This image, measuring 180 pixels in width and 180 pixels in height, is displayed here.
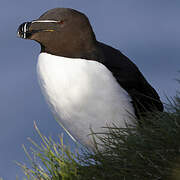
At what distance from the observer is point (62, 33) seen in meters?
4.90

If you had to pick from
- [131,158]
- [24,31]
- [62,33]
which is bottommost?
[131,158]

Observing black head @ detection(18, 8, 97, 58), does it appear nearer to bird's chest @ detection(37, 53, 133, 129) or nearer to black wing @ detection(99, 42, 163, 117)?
bird's chest @ detection(37, 53, 133, 129)

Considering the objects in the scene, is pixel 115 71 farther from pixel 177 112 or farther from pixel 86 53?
pixel 177 112

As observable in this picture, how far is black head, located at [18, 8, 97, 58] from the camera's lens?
4887mm

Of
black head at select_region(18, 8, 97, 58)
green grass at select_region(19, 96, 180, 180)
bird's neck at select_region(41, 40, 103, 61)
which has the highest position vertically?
black head at select_region(18, 8, 97, 58)

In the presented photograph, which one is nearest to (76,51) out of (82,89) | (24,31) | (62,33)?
(62,33)

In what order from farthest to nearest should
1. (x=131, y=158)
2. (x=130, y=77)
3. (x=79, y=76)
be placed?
1. (x=130, y=77)
2. (x=79, y=76)
3. (x=131, y=158)

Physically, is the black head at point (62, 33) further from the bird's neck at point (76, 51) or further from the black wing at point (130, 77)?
the black wing at point (130, 77)

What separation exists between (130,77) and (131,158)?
1714 mm

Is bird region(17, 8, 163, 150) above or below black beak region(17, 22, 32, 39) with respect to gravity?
below

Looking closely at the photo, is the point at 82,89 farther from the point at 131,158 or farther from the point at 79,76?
the point at 131,158

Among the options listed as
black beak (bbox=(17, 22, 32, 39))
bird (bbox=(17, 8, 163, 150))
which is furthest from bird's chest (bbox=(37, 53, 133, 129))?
black beak (bbox=(17, 22, 32, 39))

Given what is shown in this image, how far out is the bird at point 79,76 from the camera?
15.6ft

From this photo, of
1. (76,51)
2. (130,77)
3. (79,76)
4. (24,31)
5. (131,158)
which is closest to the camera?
(131,158)
